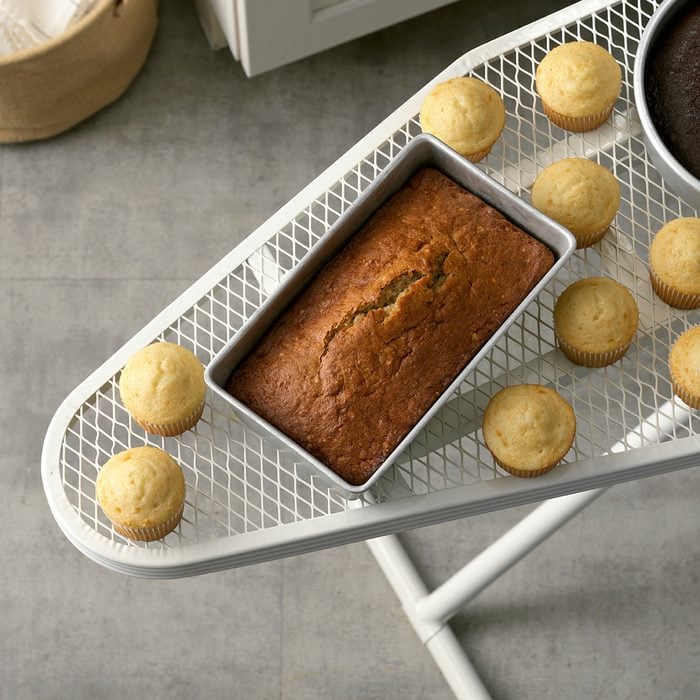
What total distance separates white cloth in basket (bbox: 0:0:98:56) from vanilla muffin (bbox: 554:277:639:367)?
3.90 ft

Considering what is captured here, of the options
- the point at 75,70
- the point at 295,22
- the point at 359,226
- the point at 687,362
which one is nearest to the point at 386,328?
the point at 359,226

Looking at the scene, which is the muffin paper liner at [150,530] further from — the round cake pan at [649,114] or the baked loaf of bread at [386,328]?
the round cake pan at [649,114]

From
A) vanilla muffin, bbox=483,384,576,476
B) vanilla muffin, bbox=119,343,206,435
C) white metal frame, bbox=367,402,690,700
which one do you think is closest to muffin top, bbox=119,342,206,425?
vanilla muffin, bbox=119,343,206,435


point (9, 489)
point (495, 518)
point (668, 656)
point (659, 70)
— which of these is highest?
point (659, 70)

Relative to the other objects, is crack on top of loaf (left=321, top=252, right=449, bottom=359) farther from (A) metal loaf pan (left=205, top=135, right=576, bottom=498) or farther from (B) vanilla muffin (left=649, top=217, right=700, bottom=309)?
(B) vanilla muffin (left=649, top=217, right=700, bottom=309)

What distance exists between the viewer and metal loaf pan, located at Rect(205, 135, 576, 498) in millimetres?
1008

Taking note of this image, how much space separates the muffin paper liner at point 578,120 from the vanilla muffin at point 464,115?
8 centimetres

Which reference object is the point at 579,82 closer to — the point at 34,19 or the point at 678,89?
the point at 678,89

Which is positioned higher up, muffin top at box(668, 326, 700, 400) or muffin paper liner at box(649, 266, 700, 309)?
muffin paper liner at box(649, 266, 700, 309)

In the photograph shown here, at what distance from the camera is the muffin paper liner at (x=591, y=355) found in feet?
3.76

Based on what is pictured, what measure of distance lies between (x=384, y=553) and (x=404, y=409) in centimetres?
89

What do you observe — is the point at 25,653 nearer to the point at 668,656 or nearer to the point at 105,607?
the point at 105,607

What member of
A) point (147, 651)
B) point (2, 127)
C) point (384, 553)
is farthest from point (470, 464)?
point (2, 127)

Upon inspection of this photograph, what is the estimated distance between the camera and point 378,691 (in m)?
1.88
